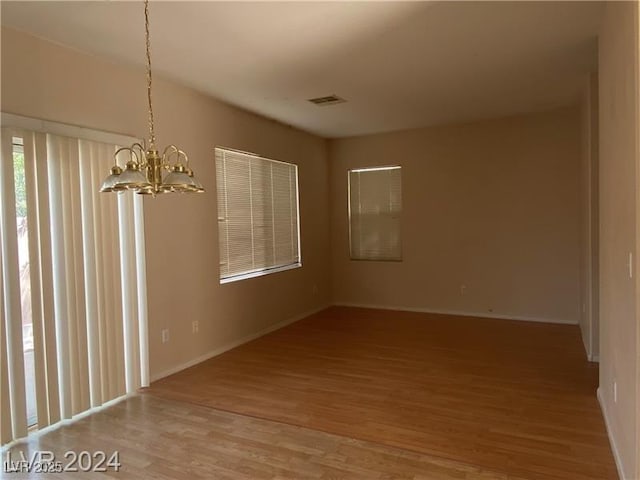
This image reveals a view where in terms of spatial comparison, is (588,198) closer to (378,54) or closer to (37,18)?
(378,54)

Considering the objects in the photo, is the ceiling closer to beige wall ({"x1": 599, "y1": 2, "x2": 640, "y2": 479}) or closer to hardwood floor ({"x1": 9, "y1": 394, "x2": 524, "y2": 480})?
beige wall ({"x1": 599, "y1": 2, "x2": 640, "y2": 479})

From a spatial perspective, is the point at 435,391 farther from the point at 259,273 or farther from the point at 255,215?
the point at 255,215

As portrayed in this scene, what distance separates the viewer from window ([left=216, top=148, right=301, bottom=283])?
186 inches

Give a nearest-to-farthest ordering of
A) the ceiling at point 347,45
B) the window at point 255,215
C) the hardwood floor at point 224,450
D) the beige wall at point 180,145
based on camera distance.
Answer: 1. the hardwood floor at point 224,450
2. the ceiling at point 347,45
3. the beige wall at point 180,145
4. the window at point 255,215

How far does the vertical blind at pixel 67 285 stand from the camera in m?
2.67

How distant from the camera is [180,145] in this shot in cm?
401

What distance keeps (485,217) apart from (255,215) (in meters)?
3.10

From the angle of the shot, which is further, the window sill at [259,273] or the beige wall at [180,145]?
the window sill at [259,273]

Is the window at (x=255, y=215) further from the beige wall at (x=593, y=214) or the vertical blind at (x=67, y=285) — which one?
the beige wall at (x=593, y=214)

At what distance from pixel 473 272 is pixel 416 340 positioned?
1.66 metres

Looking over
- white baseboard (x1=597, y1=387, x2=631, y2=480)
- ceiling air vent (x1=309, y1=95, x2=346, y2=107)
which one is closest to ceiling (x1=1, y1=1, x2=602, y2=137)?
ceiling air vent (x1=309, y1=95, x2=346, y2=107)

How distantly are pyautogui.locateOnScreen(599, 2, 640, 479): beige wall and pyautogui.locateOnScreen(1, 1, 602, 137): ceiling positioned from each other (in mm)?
589

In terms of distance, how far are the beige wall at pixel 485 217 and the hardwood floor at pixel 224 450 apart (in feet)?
12.7

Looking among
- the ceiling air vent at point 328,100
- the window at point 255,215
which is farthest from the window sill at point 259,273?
the ceiling air vent at point 328,100
